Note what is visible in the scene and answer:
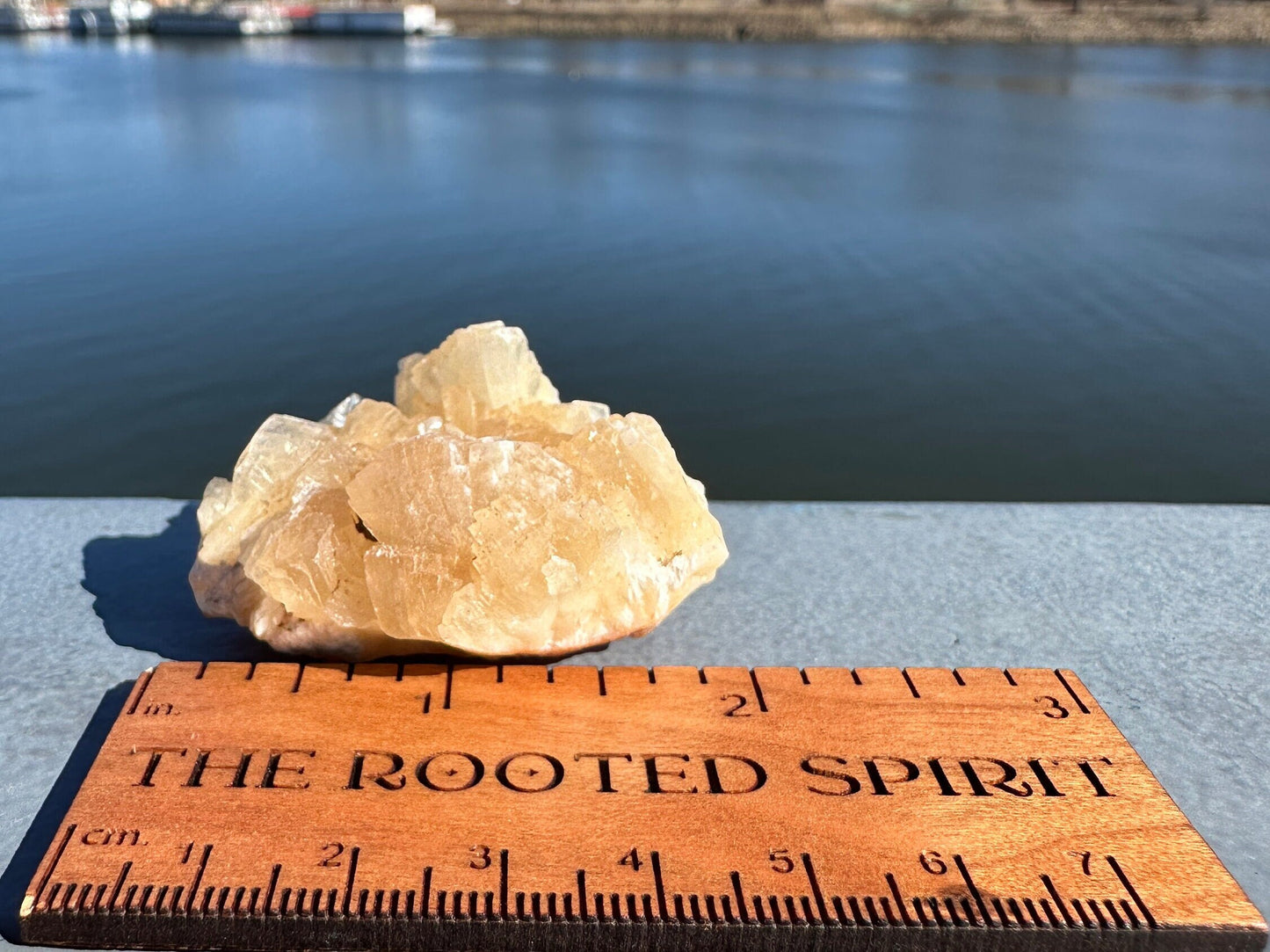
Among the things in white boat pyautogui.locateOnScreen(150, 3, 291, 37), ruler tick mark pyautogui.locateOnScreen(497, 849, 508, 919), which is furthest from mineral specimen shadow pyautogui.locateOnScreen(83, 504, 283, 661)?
white boat pyautogui.locateOnScreen(150, 3, 291, 37)

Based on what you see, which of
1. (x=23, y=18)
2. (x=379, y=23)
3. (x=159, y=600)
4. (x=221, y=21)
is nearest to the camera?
(x=159, y=600)

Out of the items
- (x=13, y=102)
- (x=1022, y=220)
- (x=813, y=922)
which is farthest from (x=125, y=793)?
(x=13, y=102)

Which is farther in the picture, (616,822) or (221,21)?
(221,21)

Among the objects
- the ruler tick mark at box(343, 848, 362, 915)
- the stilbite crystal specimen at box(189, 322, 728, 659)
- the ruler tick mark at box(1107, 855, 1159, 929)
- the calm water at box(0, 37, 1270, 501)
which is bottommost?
the calm water at box(0, 37, 1270, 501)

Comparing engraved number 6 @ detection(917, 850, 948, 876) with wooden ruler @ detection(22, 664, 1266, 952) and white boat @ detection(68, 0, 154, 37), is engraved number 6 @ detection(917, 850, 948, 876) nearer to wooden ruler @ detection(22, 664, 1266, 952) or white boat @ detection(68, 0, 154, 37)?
wooden ruler @ detection(22, 664, 1266, 952)

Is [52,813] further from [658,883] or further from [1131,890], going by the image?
[1131,890]

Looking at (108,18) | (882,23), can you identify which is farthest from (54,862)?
(108,18)

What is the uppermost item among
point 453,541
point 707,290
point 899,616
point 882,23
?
point 882,23
